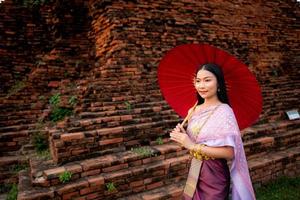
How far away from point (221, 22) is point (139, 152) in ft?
11.9

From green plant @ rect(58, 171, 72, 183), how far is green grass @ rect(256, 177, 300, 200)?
2.38m

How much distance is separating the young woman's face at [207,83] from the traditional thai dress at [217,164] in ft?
→ 0.35

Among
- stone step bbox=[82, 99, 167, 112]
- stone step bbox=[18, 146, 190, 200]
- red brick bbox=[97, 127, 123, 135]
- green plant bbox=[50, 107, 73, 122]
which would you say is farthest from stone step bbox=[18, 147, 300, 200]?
green plant bbox=[50, 107, 73, 122]

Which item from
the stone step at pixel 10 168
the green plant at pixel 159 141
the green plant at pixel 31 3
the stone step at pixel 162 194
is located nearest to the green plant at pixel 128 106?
the green plant at pixel 159 141

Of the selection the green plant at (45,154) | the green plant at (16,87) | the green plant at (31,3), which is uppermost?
the green plant at (31,3)

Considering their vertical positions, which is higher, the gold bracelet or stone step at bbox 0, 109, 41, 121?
stone step at bbox 0, 109, 41, 121

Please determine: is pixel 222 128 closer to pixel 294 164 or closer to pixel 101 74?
pixel 101 74

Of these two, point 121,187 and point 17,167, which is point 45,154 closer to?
point 17,167

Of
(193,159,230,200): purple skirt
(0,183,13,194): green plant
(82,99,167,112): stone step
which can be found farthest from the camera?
(0,183,13,194): green plant

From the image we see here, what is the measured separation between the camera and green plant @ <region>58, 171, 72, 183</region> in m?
2.97

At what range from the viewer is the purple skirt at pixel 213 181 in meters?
1.94

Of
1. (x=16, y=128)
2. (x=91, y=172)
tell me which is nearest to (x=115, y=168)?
(x=91, y=172)

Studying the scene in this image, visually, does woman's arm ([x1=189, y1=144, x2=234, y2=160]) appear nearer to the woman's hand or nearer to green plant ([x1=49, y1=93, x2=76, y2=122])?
the woman's hand

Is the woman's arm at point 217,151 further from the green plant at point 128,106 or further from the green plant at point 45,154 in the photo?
the green plant at point 45,154
